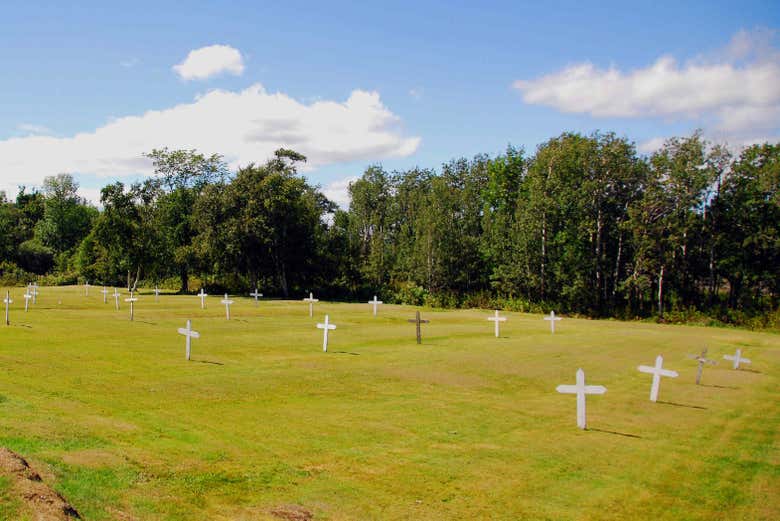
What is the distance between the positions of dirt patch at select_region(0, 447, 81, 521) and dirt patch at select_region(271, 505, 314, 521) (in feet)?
9.41

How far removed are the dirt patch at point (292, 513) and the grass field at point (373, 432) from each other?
15cm

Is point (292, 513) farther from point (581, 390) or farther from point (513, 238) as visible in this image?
point (513, 238)

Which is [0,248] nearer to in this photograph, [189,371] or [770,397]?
[189,371]

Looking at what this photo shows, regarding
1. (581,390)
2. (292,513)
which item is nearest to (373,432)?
(292,513)

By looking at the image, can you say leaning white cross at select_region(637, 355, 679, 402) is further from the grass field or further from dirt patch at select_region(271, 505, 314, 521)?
dirt patch at select_region(271, 505, 314, 521)

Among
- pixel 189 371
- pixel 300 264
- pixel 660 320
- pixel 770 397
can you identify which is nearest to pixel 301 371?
pixel 189 371

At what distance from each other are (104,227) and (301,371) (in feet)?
169

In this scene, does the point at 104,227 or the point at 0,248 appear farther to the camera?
the point at 0,248

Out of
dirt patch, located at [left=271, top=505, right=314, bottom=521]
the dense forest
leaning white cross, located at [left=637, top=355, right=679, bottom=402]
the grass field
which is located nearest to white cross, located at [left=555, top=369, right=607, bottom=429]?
the grass field

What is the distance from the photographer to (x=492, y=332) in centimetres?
3981

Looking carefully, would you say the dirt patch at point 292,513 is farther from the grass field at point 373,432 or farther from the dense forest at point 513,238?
the dense forest at point 513,238

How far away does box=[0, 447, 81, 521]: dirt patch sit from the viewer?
7.50 meters

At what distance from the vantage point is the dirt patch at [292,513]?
937cm

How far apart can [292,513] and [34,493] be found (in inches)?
143
